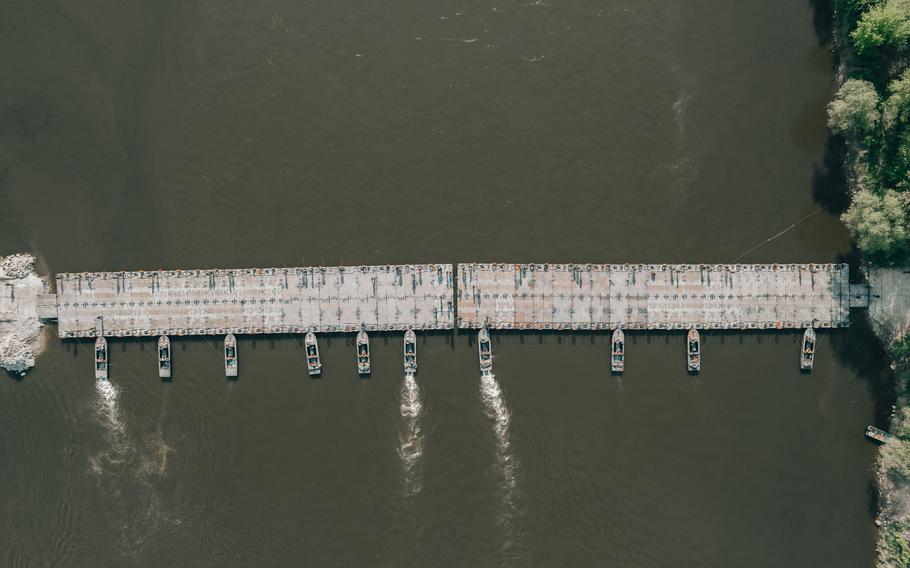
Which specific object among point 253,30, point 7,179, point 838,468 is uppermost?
point 253,30

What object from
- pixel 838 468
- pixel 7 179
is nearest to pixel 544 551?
pixel 838 468

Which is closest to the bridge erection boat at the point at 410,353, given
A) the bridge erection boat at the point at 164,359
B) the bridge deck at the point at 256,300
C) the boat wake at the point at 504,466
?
the bridge deck at the point at 256,300

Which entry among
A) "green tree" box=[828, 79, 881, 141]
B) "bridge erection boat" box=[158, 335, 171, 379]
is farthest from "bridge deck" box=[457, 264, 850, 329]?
"bridge erection boat" box=[158, 335, 171, 379]

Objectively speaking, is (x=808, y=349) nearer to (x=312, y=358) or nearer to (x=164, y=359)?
(x=312, y=358)

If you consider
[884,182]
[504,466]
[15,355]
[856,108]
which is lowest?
[504,466]

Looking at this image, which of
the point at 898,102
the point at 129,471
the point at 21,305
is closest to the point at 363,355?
the point at 129,471

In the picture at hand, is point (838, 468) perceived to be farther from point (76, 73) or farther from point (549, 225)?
point (76, 73)

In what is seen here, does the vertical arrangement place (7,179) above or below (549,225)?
above

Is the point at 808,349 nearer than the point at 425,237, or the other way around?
the point at 808,349
